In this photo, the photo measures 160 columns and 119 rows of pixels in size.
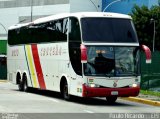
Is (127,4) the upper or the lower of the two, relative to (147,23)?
upper

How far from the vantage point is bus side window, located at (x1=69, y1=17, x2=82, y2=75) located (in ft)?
68.5

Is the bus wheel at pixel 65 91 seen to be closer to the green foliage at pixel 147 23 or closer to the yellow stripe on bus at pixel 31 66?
the yellow stripe on bus at pixel 31 66

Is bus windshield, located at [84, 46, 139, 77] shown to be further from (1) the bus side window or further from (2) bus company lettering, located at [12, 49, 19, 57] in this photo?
(2) bus company lettering, located at [12, 49, 19, 57]

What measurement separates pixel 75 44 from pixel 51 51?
12.4ft

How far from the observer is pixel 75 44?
2125cm

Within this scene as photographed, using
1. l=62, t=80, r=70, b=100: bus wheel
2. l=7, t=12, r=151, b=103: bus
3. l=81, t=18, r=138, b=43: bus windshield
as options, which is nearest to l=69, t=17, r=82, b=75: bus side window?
l=7, t=12, r=151, b=103: bus

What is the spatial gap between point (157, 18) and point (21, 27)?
51.7 m

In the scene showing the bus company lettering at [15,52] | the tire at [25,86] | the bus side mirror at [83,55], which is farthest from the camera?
the bus company lettering at [15,52]

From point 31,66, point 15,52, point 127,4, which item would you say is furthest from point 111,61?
point 127,4

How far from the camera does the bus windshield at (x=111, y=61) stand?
66.8 ft

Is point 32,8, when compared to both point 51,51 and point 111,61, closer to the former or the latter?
point 51,51

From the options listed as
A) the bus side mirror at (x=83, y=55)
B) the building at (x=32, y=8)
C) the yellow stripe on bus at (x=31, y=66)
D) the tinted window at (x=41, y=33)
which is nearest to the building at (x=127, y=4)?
the building at (x=32, y=8)

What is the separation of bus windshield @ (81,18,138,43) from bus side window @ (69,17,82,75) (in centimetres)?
40

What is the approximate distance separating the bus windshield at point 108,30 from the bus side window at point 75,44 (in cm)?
→ 40
